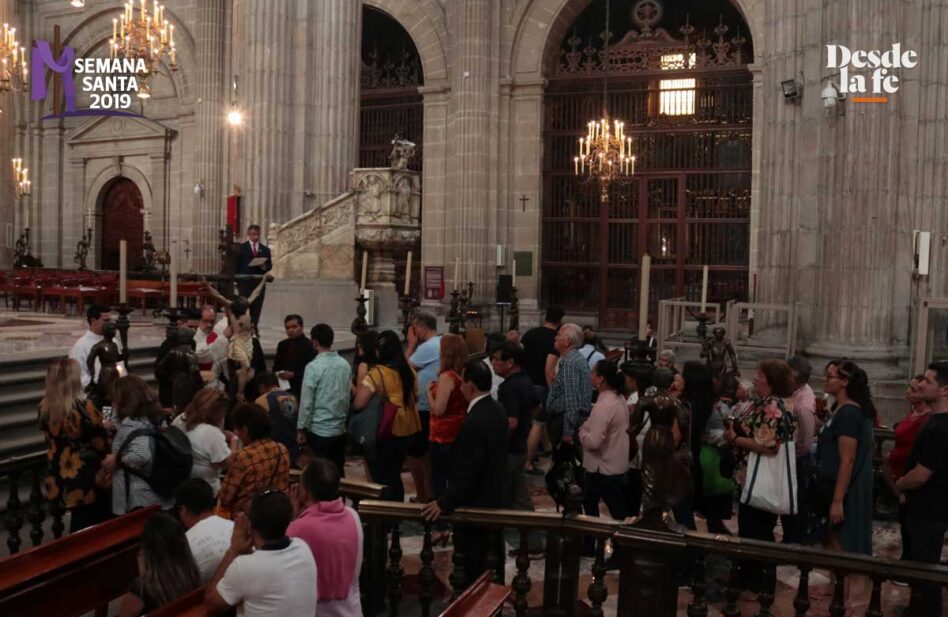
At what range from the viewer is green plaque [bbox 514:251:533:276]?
1983 centimetres

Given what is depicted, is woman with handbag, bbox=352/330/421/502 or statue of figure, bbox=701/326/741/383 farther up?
statue of figure, bbox=701/326/741/383

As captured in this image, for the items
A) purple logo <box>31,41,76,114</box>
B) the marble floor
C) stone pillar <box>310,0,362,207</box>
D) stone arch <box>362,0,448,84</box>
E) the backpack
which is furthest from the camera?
purple logo <box>31,41,76,114</box>

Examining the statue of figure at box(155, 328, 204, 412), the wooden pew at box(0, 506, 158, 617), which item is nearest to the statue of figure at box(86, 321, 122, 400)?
the statue of figure at box(155, 328, 204, 412)

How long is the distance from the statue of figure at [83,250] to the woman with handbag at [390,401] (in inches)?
775

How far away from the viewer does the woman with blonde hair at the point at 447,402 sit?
553cm

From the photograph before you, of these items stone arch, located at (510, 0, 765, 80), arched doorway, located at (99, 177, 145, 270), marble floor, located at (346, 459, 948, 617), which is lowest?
marble floor, located at (346, 459, 948, 617)

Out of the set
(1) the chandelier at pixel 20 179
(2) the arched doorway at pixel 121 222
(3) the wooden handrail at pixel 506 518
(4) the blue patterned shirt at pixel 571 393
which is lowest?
(3) the wooden handrail at pixel 506 518

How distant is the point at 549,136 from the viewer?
20.2 metres

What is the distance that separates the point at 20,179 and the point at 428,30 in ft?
43.3

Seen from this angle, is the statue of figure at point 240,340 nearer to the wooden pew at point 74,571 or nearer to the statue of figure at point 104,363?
the statue of figure at point 104,363

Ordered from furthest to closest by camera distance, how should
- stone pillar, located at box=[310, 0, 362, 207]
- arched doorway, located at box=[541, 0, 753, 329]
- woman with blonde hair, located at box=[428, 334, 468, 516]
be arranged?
arched doorway, located at box=[541, 0, 753, 329] → stone pillar, located at box=[310, 0, 362, 207] → woman with blonde hair, located at box=[428, 334, 468, 516]

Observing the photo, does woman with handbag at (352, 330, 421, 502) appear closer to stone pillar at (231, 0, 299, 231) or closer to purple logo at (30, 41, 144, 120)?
stone pillar at (231, 0, 299, 231)

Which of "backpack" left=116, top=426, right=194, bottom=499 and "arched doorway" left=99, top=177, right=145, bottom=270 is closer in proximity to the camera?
"backpack" left=116, top=426, right=194, bottom=499

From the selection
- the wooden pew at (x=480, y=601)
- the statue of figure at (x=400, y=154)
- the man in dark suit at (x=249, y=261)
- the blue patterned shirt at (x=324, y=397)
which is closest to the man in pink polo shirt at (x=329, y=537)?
the wooden pew at (x=480, y=601)
